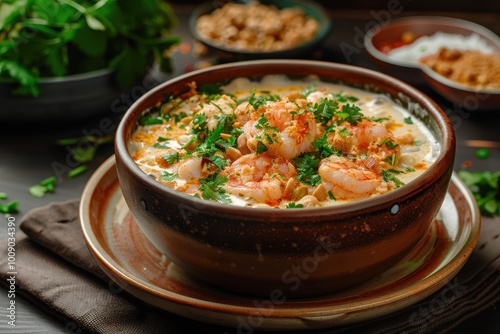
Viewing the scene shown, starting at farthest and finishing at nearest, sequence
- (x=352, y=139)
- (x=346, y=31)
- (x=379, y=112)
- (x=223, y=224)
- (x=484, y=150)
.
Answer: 1. (x=346, y=31)
2. (x=484, y=150)
3. (x=379, y=112)
4. (x=352, y=139)
5. (x=223, y=224)

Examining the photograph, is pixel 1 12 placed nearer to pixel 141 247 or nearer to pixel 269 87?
pixel 269 87

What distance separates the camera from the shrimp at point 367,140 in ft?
7.17

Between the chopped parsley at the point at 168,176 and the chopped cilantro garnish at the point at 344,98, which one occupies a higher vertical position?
the chopped cilantro garnish at the point at 344,98

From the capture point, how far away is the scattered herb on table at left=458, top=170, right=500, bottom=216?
2650mm

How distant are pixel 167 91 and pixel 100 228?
1.83 feet

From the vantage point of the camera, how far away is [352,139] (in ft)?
7.30

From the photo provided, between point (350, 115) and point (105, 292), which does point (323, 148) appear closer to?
point (350, 115)

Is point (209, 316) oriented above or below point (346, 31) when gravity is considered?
above

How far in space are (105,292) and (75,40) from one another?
5.17ft

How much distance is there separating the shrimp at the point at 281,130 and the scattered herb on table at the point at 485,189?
872 mm

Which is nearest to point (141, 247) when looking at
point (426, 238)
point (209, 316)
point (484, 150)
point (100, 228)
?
point (100, 228)

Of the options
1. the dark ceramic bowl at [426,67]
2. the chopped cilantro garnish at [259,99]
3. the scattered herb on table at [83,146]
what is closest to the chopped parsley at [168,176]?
the chopped cilantro garnish at [259,99]

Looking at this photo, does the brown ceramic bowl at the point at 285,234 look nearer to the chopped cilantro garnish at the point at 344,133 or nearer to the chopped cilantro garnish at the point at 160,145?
the chopped cilantro garnish at the point at 160,145

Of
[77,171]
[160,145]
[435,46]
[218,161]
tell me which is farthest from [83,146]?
[435,46]
